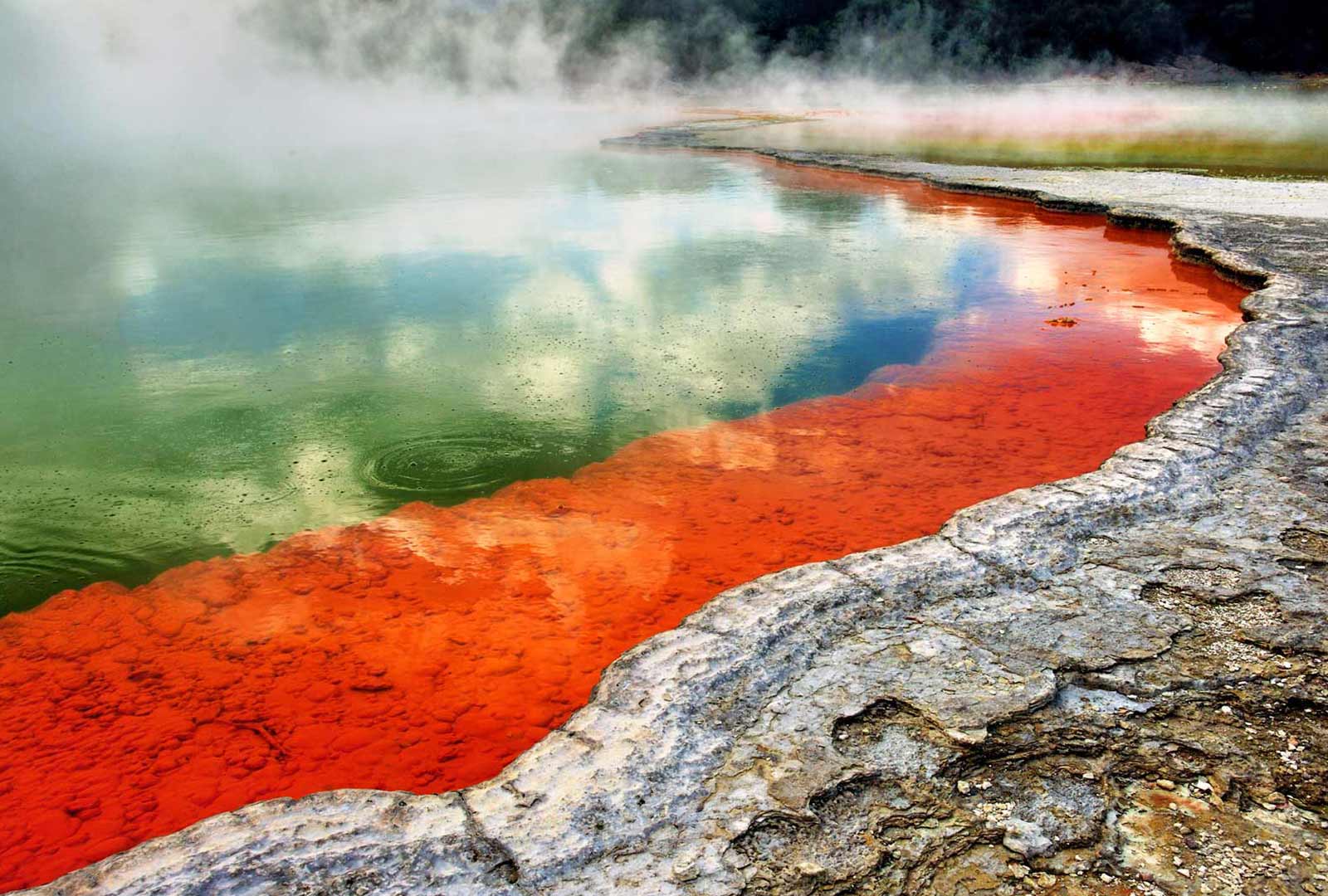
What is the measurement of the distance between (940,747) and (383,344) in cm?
490

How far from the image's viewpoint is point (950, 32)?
4609 cm

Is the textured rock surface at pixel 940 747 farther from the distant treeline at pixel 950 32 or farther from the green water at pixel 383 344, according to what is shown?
the distant treeline at pixel 950 32

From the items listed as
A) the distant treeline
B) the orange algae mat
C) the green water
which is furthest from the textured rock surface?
the distant treeline

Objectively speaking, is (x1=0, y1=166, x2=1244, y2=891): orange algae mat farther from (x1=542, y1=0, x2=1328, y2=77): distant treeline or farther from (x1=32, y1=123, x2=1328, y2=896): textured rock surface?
(x1=542, y1=0, x2=1328, y2=77): distant treeline

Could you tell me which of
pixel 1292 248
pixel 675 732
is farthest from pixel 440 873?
pixel 1292 248

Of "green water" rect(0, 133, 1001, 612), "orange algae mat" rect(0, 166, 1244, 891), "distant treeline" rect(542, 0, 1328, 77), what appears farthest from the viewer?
"distant treeline" rect(542, 0, 1328, 77)

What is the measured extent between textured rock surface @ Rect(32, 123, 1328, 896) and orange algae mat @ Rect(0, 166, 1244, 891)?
553mm

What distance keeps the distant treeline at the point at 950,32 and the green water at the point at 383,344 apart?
39.0 meters

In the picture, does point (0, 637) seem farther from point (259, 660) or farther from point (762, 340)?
point (762, 340)

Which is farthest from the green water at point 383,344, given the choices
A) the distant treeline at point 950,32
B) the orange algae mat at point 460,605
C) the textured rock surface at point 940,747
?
the distant treeline at point 950,32

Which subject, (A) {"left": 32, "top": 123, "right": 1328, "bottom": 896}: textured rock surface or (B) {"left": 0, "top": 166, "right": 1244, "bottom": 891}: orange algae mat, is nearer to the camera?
(A) {"left": 32, "top": 123, "right": 1328, "bottom": 896}: textured rock surface

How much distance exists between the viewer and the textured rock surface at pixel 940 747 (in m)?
1.67

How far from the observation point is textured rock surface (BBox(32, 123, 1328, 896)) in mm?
1674

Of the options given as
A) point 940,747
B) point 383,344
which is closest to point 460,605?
point 940,747
